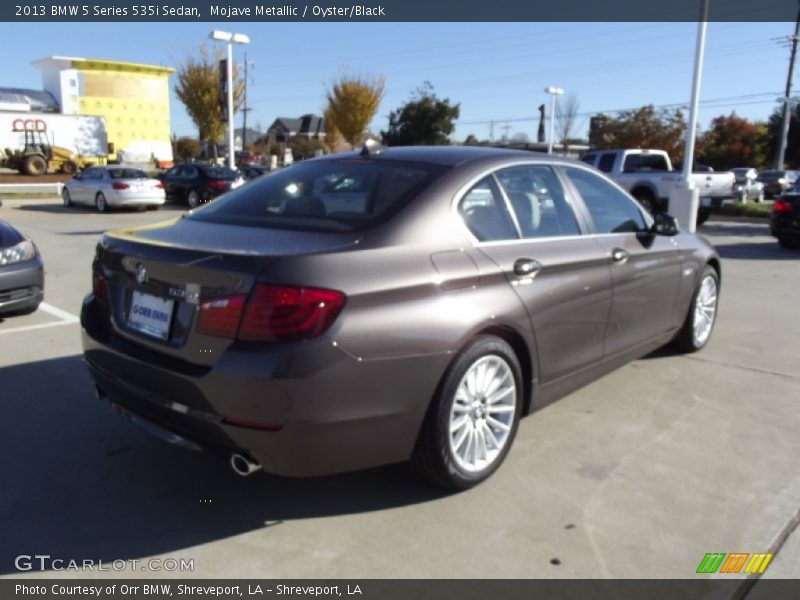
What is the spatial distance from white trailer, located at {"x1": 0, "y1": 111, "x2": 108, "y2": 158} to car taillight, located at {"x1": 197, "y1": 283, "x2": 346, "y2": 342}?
4341 cm

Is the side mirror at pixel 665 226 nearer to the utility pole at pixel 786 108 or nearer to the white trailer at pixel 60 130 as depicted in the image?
the utility pole at pixel 786 108

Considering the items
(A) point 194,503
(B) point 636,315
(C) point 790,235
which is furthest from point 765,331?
(C) point 790,235

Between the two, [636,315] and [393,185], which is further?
[636,315]

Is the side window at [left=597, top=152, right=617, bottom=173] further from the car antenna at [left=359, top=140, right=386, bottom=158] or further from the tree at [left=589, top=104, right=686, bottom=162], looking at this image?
the tree at [left=589, top=104, right=686, bottom=162]

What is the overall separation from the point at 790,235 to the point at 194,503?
508 inches

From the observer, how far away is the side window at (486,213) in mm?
3322

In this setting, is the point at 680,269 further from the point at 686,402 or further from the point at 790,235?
the point at 790,235

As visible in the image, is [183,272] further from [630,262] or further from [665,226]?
[665,226]

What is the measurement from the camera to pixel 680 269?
491cm

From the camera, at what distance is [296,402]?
2.58 meters

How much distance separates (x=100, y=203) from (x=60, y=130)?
2584 centimetres

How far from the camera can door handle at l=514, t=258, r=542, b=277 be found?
338 centimetres

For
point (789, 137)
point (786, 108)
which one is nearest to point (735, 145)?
point (789, 137)

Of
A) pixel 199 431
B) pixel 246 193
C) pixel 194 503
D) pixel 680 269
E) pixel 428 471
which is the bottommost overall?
pixel 194 503
